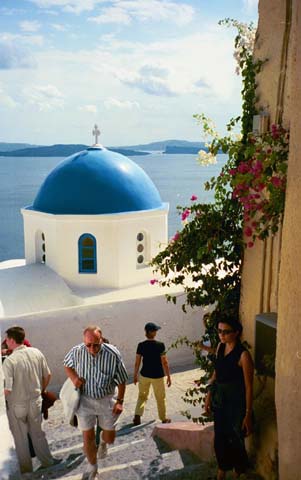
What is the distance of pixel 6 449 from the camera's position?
3918 millimetres

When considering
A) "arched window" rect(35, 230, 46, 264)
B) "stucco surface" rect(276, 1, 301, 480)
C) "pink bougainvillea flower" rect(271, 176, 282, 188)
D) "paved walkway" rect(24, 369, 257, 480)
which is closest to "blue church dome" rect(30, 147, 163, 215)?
"arched window" rect(35, 230, 46, 264)

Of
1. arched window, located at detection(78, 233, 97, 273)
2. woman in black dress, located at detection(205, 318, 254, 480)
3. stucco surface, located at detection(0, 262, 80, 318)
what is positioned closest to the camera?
woman in black dress, located at detection(205, 318, 254, 480)

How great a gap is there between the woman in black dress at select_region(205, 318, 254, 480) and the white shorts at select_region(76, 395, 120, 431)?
0.86 metres

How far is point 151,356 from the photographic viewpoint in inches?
245

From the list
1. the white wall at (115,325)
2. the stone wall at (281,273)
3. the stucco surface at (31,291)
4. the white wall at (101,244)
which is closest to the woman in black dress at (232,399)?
the stone wall at (281,273)

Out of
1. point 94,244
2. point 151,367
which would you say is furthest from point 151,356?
point 94,244

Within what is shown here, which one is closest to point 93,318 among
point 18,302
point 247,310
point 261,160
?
point 18,302

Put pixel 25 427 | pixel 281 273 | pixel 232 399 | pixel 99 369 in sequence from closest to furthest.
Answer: pixel 281 273
pixel 232 399
pixel 99 369
pixel 25 427

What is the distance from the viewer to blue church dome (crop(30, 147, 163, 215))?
37.2ft

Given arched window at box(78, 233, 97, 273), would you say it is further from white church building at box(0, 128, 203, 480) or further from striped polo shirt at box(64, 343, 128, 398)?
striped polo shirt at box(64, 343, 128, 398)

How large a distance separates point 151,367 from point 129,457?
1306mm

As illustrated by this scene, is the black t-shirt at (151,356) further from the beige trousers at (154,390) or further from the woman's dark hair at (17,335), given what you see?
the woman's dark hair at (17,335)

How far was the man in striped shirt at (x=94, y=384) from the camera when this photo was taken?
4.43 m

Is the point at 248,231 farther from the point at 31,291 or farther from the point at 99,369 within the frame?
the point at 31,291
